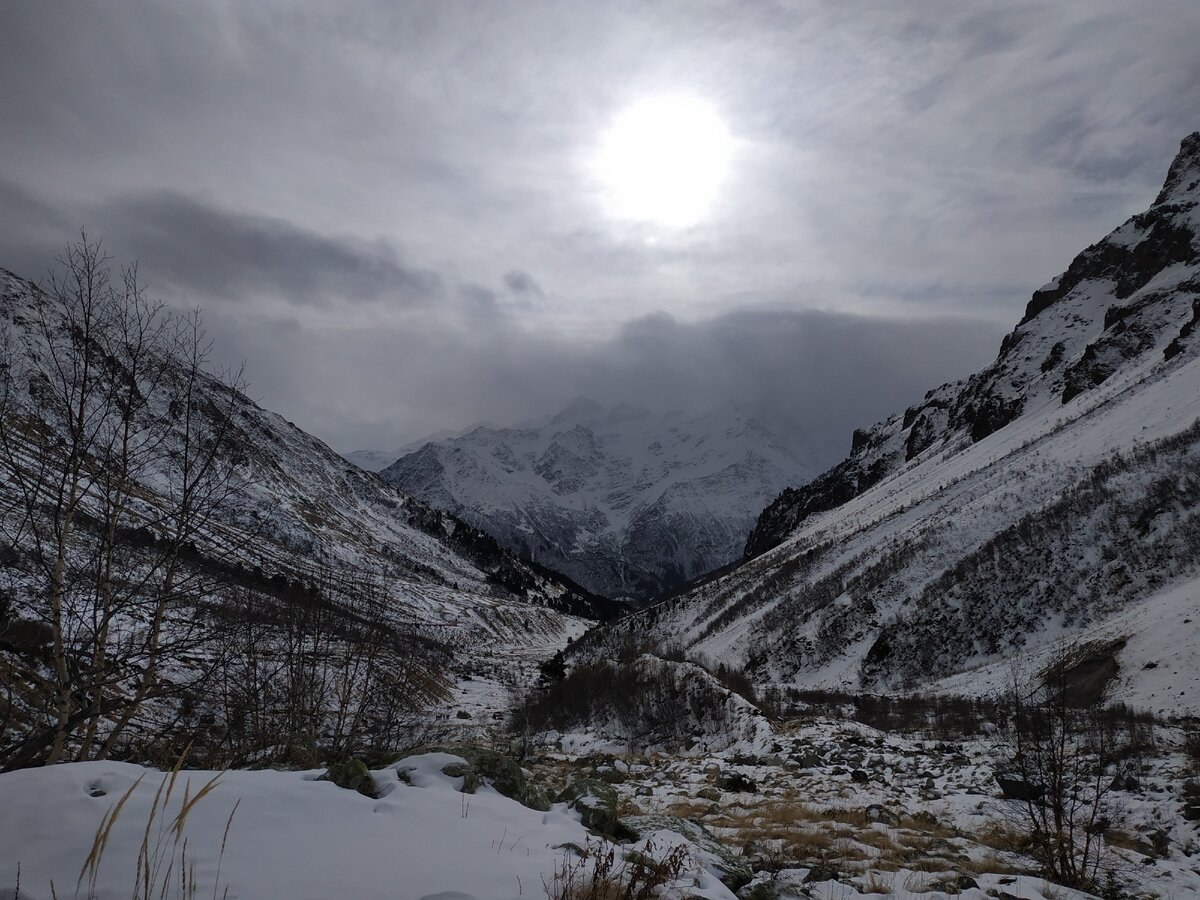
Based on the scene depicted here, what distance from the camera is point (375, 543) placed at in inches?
5217

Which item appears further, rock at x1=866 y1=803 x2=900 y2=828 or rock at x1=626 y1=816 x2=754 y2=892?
rock at x1=866 y1=803 x2=900 y2=828

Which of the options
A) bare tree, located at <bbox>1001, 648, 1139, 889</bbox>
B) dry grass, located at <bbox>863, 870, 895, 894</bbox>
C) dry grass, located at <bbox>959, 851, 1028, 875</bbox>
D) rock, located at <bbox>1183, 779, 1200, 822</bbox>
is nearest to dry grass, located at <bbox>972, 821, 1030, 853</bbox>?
bare tree, located at <bbox>1001, 648, 1139, 889</bbox>

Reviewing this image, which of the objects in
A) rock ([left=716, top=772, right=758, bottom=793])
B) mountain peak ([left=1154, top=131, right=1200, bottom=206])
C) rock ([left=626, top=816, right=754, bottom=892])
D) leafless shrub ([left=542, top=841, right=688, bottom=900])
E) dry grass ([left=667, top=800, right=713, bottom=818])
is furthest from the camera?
mountain peak ([left=1154, top=131, right=1200, bottom=206])

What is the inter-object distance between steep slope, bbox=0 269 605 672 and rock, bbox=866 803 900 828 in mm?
54350

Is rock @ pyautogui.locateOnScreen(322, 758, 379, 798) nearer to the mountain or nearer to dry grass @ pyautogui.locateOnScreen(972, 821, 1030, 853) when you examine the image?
dry grass @ pyautogui.locateOnScreen(972, 821, 1030, 853)

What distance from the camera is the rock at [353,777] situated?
19.6 ft

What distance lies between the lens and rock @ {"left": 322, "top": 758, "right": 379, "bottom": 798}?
19.6 feet

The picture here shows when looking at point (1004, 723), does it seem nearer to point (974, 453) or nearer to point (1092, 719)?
point (1092, 719)

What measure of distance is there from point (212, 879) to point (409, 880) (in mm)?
1218

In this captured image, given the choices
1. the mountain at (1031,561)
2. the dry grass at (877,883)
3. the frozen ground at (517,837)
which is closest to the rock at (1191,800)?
the frozen ground at (517,837)

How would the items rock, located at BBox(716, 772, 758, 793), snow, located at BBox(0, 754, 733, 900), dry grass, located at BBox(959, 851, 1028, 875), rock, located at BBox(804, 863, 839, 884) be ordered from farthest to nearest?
rock, located at BBox(716, 772, 758, 793)
dry grass, located at BBox(959, 851, 1028, 875)
rock, located at BBox(804, 863, 839, 884)
snow, located at BBox(0, 754, 733, 900)

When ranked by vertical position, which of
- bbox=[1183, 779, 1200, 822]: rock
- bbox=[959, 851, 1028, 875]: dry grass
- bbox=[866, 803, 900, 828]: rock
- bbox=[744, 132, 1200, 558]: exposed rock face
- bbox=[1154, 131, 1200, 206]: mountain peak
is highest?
bbox=[1154, 131, 1200, 206]: mountain peak

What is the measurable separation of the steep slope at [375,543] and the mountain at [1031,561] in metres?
40.1

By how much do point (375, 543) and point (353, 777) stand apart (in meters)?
137
